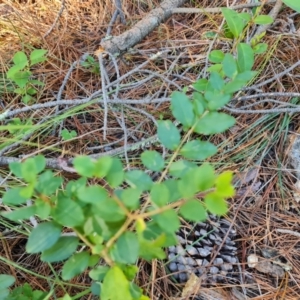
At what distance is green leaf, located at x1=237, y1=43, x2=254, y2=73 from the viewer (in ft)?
3.71

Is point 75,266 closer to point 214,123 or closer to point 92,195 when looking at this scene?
point 92,195

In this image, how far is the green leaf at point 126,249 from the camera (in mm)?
676

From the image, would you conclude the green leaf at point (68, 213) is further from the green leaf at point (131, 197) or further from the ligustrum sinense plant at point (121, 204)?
the green leaf at point (131, 197)

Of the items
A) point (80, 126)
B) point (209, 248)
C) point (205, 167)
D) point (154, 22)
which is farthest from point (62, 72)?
point (205, 167)

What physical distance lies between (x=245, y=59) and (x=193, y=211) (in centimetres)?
62

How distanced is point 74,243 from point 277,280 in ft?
2.41

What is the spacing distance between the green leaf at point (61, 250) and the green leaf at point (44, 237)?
0.02m

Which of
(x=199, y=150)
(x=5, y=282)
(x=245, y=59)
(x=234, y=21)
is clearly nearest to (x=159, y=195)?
(x=199, y=150)

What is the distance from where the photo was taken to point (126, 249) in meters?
0.68

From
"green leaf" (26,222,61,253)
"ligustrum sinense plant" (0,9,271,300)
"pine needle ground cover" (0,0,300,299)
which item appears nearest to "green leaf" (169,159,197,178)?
"ligustrum sinense plant" (0,9,271,300)

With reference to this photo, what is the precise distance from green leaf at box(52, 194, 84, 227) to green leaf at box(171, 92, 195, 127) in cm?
26

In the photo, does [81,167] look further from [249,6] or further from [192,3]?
[192,3]

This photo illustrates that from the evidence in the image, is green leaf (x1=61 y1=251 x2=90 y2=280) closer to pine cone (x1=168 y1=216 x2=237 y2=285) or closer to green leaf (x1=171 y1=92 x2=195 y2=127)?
green leaf (x1=171 y1=92 x2=195 y2=127)

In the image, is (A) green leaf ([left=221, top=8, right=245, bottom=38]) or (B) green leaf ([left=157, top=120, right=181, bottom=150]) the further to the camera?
(A) green leaf ([left=221, top=8, right=245, bottom=38])
